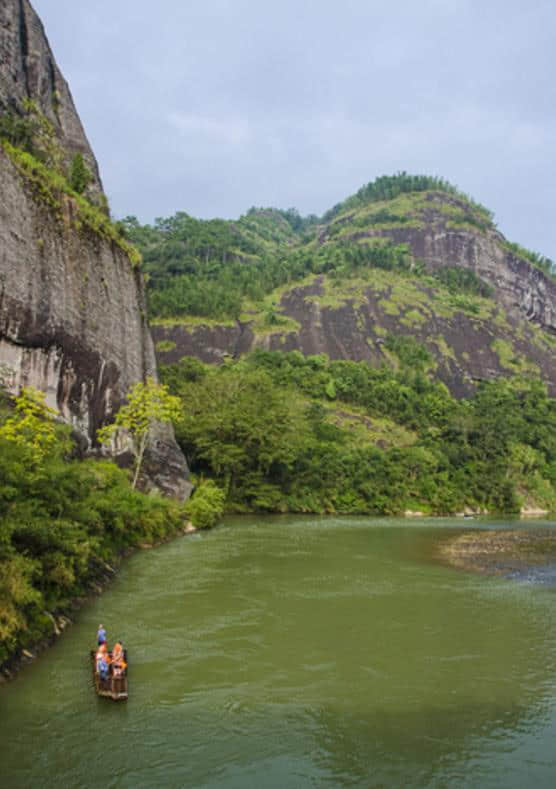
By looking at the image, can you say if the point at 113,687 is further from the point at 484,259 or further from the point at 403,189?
the point at 403,189

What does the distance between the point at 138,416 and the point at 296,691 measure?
2603 cm

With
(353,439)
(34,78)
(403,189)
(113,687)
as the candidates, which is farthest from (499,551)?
(403,189)

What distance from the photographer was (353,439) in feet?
212

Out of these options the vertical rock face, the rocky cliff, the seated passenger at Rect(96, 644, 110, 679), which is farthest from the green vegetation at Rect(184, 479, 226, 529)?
the rocky cliff

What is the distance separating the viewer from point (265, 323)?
93.4m

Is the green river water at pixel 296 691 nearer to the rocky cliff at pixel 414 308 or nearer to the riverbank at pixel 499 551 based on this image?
the riverbank at pixel 499 551

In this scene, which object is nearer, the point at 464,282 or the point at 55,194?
the point at 55,194

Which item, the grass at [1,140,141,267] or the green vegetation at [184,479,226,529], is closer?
the grass at [1,140,141,267]

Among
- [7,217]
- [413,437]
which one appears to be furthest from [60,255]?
[413,437]

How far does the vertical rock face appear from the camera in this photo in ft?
93.5

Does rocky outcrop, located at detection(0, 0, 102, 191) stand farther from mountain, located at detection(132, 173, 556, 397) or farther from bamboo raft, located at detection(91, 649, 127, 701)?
mountain, located at detection(132, 173, 556, 397)

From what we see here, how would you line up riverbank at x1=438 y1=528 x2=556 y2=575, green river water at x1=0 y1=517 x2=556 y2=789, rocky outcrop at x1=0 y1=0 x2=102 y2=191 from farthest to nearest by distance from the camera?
1. rocky outcrop at x1=0 y1=0 x2=102 y2=191
2. riverbank at x1=438 y1=528 x2=556 y2=575
3. green river water at x1=0 y1=517 x2=556 y2=789

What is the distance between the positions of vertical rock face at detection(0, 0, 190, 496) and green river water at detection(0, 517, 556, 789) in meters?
13.1

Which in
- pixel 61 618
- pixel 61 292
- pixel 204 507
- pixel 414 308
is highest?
pixel 414 308
